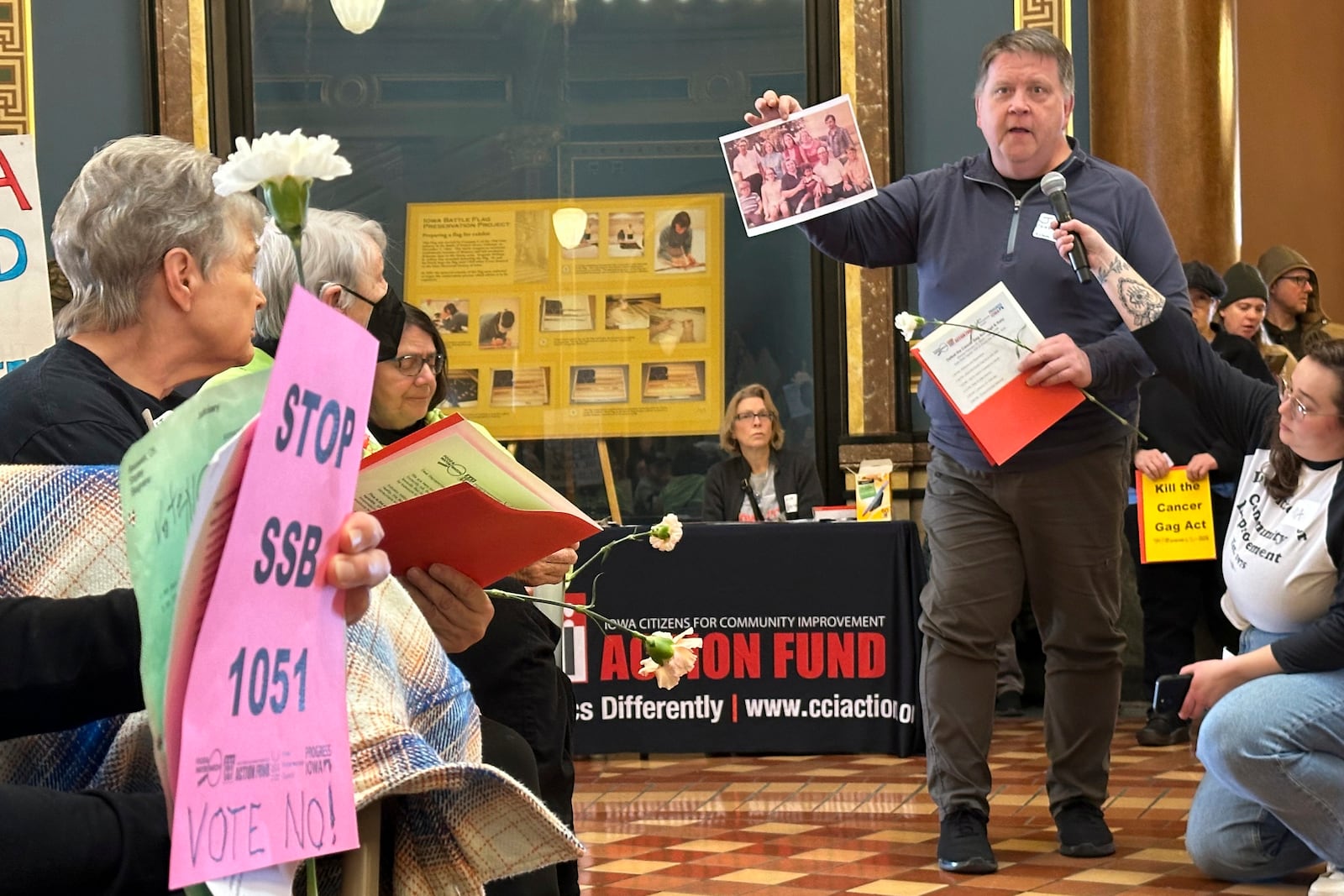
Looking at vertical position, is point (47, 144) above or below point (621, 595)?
above

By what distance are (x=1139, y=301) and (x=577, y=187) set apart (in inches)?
202

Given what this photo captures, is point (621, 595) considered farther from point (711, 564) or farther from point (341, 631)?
point (341, 631)

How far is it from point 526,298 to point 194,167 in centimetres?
632

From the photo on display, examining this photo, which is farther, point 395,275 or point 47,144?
point 395,275

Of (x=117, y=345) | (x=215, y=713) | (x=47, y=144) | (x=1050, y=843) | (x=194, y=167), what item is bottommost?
(x=1050, y=843)

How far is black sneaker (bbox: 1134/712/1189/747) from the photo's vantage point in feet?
18.5

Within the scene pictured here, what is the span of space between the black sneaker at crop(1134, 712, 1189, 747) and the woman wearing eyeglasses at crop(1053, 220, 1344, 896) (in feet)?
7.03

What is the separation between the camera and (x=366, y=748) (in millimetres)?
1444

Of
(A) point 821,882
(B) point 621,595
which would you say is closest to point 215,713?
(A) point 821,882

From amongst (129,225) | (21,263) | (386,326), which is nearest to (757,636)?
(21,263)

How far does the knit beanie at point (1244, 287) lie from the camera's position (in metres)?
6.34

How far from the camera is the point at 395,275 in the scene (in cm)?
832

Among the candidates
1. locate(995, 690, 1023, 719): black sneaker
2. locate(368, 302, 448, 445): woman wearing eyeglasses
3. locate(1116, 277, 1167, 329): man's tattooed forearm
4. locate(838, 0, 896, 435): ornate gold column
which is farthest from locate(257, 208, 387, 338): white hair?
locate(838, 0, 896, 435): ornate gold column

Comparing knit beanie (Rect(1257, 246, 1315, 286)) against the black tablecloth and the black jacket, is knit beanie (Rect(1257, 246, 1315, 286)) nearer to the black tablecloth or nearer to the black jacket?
the black jacket
